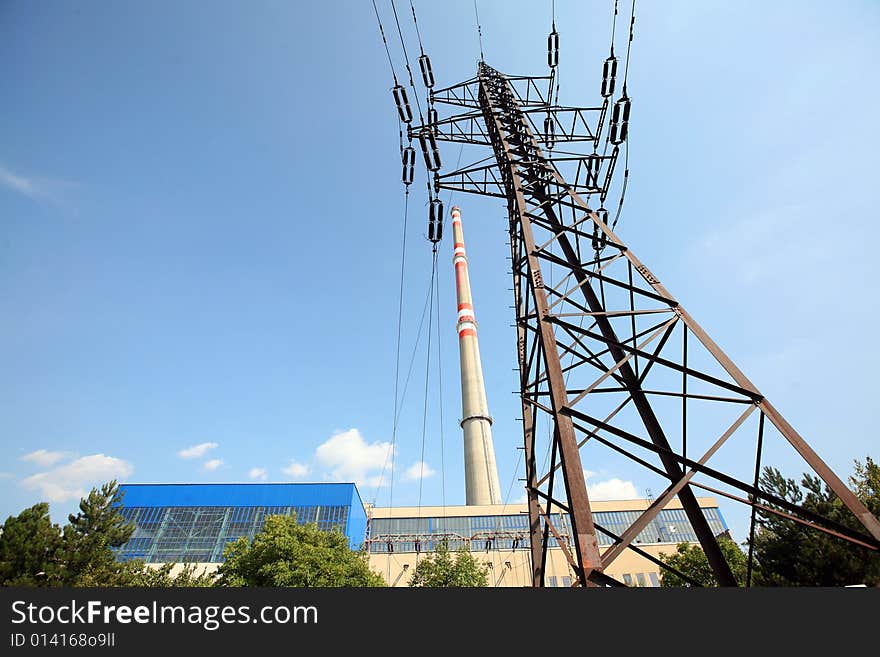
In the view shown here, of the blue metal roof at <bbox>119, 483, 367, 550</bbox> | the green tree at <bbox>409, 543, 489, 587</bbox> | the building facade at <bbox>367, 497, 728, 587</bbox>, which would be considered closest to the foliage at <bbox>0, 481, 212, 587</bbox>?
the green tree at <bbox>409, 543, 489, 587</bbox>

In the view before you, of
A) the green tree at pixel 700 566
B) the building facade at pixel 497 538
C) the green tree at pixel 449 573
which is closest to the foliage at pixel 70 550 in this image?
the green tree at pixel 449 573

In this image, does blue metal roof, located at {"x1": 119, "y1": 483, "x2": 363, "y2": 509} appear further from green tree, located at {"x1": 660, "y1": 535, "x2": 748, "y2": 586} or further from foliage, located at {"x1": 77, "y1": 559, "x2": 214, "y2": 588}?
green tree, located at {"x1": 660, "y1": 535, "x2": 748, "y2": 586}

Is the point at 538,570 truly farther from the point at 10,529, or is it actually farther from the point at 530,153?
the point at 10,529

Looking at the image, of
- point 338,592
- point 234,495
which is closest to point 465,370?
point 234,495

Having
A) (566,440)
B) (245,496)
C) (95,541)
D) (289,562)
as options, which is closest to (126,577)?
(95,541)

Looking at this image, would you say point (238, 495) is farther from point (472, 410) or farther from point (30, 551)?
point (30, 551)

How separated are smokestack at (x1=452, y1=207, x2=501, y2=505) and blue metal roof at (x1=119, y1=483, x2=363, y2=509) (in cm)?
Answer: 1372

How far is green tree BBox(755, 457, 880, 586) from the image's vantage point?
11.6 m

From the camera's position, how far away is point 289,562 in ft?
67.7

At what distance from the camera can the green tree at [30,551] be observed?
1773 centimetres

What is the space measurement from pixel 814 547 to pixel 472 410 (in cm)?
3147

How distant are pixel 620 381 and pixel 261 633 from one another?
5.72m

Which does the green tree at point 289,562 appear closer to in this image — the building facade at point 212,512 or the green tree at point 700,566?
the green tree at point 700,566

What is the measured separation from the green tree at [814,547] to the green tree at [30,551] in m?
26.3
